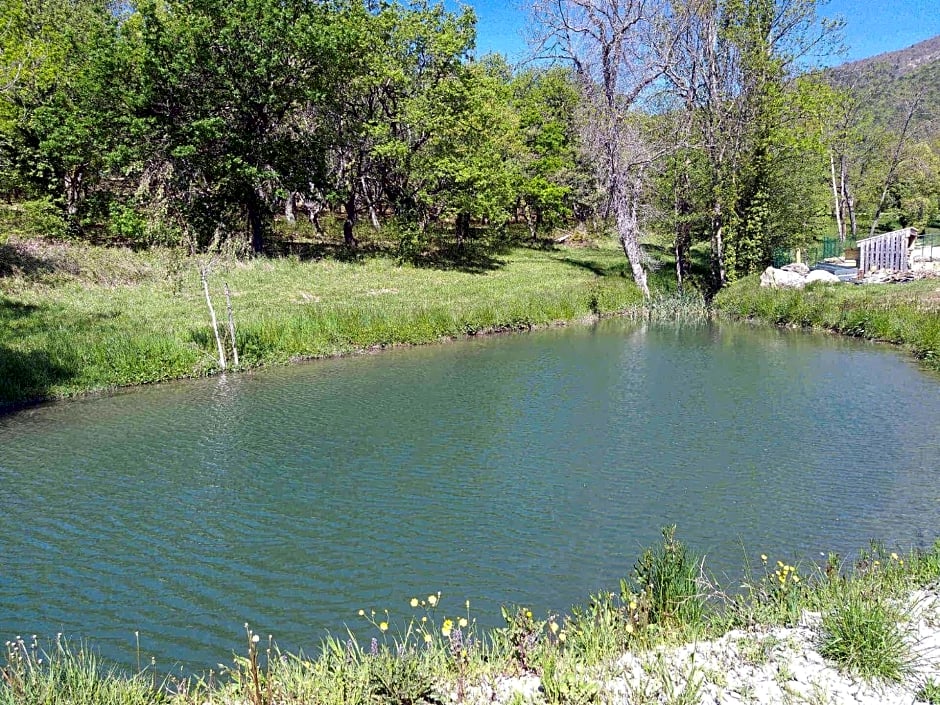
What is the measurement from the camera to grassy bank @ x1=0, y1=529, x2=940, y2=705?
6270 mm

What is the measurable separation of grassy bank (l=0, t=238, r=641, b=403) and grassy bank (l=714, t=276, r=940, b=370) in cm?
538

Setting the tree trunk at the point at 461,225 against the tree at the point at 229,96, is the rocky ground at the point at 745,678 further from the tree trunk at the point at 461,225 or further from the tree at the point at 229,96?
the tree trunk at the point at 461,225

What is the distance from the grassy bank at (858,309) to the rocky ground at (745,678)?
16912mm

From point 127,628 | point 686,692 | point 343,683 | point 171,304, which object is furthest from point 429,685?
point 171,304

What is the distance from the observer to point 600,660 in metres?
6.72

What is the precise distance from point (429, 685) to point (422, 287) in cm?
3022

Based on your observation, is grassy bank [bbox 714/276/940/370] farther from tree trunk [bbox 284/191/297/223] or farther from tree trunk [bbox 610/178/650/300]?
tree trunk [bbox 284/191/297/223]

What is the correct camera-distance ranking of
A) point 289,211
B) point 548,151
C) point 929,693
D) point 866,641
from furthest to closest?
point 548,151, point 289,211, point 866,641, point 929,693

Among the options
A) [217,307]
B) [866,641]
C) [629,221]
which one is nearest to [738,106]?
[629,221]

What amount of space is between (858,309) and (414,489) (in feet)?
68.3

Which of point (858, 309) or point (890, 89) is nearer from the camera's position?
point (858, 309)

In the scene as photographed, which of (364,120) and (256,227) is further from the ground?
(364,120)

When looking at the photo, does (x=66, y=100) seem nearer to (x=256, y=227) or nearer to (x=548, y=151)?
(x=256, y=227)

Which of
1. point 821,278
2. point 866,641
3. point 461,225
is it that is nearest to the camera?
point 866,641
